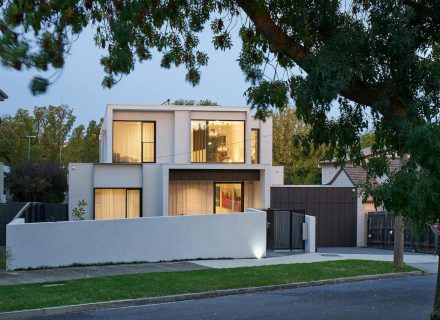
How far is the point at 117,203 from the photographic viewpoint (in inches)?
1184

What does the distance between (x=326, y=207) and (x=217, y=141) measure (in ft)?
18.8

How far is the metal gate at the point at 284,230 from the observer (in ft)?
79.4

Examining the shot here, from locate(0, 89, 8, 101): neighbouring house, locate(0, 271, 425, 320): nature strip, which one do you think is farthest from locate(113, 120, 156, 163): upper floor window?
locate(0, 271, 425, 320): nature strip

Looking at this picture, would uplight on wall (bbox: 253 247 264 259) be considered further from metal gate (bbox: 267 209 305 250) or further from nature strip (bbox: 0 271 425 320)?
nature strip (bbox: 0 271 425 320)

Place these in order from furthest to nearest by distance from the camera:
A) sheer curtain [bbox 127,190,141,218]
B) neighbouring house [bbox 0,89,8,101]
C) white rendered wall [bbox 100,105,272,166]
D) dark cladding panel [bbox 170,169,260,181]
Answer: white rendered wall [bbox 100,105,272,166], dark cladding panel [bbox 170,169,260,181], sheer curtain [bbox 127,190,141,218], neighbouring house [bbox 0,89,8,101]

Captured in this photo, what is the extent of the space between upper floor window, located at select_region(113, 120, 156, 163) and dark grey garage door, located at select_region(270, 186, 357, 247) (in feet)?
19.5

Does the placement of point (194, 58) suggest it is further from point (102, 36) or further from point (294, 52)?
point (294, 52)

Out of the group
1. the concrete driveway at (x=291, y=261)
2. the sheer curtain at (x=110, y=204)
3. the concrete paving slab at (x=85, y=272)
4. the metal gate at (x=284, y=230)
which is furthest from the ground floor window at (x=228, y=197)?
the concrete paving slab at (x=85, y=272)

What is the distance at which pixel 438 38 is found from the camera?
9938 millimetres

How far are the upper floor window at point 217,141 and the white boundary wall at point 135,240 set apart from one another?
10.1 m

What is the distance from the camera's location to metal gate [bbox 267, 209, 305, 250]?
2420 cm

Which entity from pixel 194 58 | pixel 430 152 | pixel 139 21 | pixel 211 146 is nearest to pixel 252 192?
pixel 211 146

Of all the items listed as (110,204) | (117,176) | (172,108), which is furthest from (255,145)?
(110,204)

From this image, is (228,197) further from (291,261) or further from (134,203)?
(291,261)
